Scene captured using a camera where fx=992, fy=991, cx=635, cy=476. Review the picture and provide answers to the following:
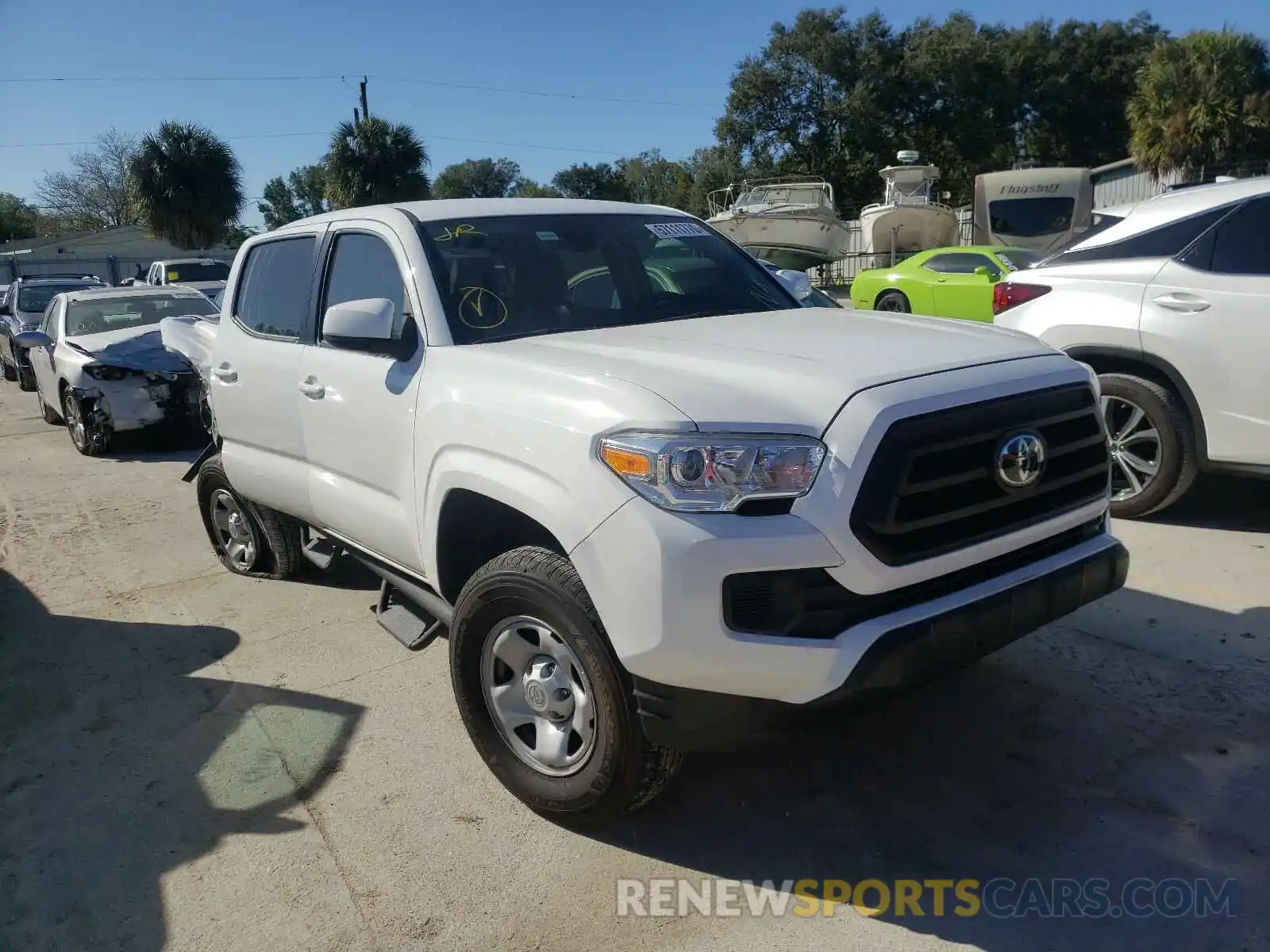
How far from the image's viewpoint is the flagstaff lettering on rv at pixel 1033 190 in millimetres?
21703

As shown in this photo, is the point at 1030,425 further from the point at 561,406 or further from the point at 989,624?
A: the point at 561,406

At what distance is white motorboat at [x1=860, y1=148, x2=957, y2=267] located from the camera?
2394 cm

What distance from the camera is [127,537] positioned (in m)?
6.58

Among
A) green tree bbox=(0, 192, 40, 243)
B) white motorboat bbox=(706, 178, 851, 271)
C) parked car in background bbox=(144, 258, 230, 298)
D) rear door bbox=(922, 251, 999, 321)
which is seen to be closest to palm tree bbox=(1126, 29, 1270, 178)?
white motorboat bbox=(706, 178, 851, 271)

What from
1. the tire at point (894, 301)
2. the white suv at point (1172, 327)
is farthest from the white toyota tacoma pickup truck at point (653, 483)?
the tire at point (894, 301)

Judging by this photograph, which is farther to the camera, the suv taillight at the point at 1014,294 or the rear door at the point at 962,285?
the rear door at the point at 962,285

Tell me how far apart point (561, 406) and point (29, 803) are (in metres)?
2.30

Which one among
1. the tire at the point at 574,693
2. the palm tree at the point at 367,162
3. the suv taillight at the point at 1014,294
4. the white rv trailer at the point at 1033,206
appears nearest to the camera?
the tire at the point at 574,693

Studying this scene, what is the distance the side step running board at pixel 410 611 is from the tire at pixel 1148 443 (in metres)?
3.51

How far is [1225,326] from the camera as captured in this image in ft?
16.1

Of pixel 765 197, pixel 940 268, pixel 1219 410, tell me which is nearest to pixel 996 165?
pixel 765 197

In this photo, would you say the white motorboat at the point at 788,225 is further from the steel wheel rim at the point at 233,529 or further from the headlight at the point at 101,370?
the steel wheel rim at the point at 233,529

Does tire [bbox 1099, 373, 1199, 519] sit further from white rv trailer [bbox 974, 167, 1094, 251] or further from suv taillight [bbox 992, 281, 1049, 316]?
white rv trailer [bbox 974, 167, 1094, 251]

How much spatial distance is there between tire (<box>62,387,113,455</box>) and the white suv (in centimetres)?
813
